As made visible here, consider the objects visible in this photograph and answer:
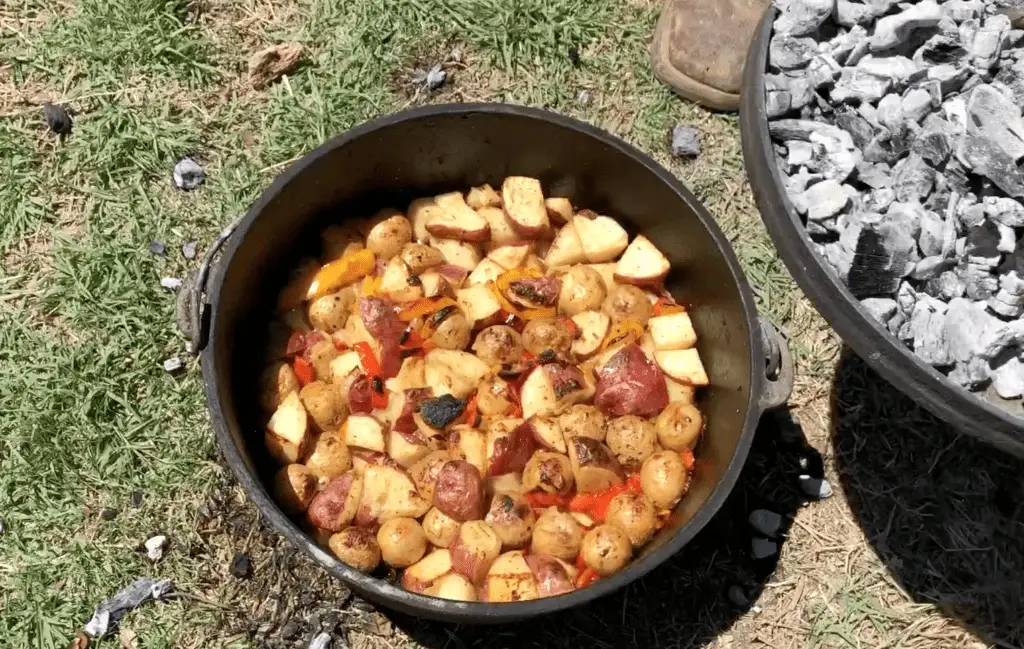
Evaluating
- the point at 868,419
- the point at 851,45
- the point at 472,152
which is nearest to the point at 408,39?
the point at 472,152

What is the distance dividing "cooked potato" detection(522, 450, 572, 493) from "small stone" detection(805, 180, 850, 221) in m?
1.11

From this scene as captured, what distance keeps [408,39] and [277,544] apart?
231cm

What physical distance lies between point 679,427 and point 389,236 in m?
1.21

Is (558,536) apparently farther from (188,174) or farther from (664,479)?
(188,174)

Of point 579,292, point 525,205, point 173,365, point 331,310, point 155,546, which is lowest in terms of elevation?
point 155,546

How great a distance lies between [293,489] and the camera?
272 centimetres

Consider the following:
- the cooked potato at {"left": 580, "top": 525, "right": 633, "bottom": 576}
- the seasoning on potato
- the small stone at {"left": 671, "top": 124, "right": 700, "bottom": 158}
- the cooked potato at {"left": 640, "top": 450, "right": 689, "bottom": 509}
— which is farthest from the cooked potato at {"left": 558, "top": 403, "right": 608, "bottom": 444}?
the small stone at {"left": 671, "top": 124, "right": 700, "bottom": 158}

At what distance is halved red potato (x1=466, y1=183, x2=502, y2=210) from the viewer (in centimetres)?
324

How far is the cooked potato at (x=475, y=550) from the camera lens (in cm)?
262

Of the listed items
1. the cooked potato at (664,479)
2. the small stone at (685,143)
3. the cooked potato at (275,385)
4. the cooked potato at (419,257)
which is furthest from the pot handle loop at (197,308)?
the small stone at (685,143)

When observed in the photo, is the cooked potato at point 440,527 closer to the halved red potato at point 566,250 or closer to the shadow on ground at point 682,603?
the shadow on ground at point 682,603

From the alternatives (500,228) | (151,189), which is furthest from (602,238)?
(151,189)

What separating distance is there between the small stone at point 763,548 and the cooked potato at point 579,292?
44.8 inches

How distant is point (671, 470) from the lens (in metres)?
2.74
